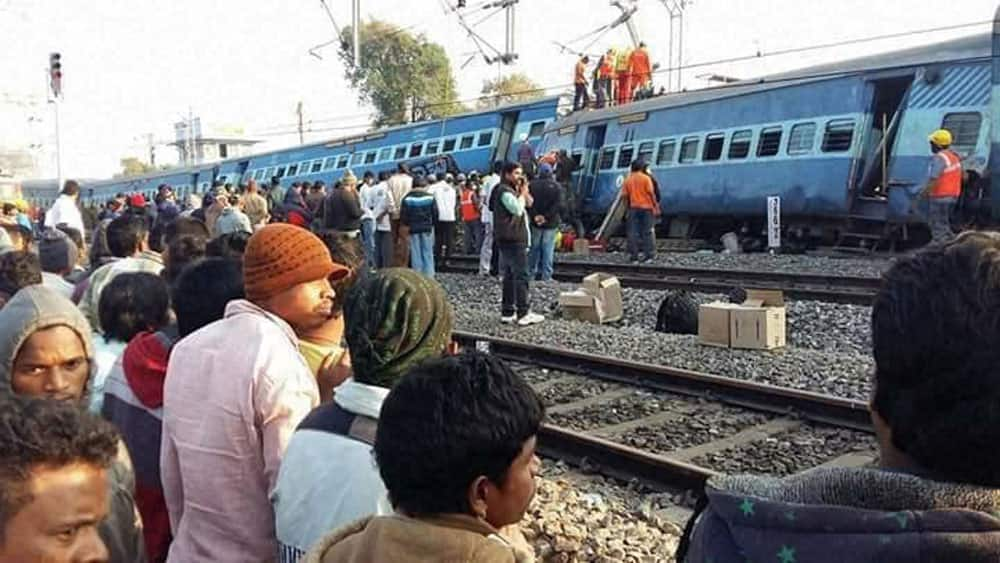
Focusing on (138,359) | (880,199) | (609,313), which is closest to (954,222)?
(880,199)

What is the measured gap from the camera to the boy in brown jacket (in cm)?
172

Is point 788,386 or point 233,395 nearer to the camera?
point 233,395

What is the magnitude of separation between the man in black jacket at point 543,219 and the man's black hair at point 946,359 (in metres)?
11.0

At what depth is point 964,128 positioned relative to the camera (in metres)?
14.1

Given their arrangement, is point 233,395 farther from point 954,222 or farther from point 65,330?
point 954,222

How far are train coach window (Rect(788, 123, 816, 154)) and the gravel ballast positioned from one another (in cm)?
569

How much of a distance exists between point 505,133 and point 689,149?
7277 mm

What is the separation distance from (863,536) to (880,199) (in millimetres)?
15230

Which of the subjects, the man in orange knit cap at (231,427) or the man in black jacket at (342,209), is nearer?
the man in orange knit cap at (231,427)

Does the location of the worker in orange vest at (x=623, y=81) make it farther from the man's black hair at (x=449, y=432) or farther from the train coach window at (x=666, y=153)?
the man's black hair at (x=449, y=432)

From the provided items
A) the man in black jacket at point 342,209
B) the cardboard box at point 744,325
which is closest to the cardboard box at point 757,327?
Answer: the cardboard box at point 744,325

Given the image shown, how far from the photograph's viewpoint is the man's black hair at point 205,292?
10.4ft

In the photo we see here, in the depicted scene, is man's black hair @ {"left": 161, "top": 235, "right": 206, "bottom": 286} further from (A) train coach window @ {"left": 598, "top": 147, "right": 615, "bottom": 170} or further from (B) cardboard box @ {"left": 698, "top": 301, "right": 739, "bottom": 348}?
(A) train coach window @ {"left": 598, "top": 147, "right": 615, "bottom": 170}

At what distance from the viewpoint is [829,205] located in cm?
A: 1602
